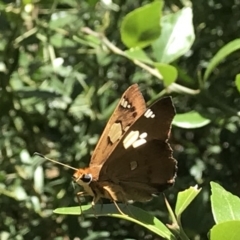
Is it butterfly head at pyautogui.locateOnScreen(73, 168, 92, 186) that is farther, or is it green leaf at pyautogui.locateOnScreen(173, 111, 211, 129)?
green leaf at pyautogui.locateOnScreen(173, 111, 211, 129)

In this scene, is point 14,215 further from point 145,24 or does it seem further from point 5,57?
point 145,24

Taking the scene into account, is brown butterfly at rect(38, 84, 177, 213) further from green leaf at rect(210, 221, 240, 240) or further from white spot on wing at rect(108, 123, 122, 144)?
→ green leaf at rect(210, 221, 240, 240)

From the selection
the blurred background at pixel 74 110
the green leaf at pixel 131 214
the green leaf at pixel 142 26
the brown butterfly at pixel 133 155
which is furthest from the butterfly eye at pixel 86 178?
the blurred background at pixel 74 110

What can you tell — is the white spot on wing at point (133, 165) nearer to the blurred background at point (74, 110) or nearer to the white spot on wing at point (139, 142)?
the white spot on wing at point (139, 142)

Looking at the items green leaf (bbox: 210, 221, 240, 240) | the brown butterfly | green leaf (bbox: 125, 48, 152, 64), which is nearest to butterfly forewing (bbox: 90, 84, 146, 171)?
the brown butterfly

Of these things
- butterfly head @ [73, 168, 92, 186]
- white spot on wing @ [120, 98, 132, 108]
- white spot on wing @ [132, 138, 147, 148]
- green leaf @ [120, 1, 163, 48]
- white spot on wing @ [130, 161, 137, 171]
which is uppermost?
green leaf @ [120, 1, 163, 48]

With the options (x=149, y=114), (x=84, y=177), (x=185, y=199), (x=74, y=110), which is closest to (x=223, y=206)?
(x=185, y=199)

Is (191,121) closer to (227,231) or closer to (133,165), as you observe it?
(133,165)
